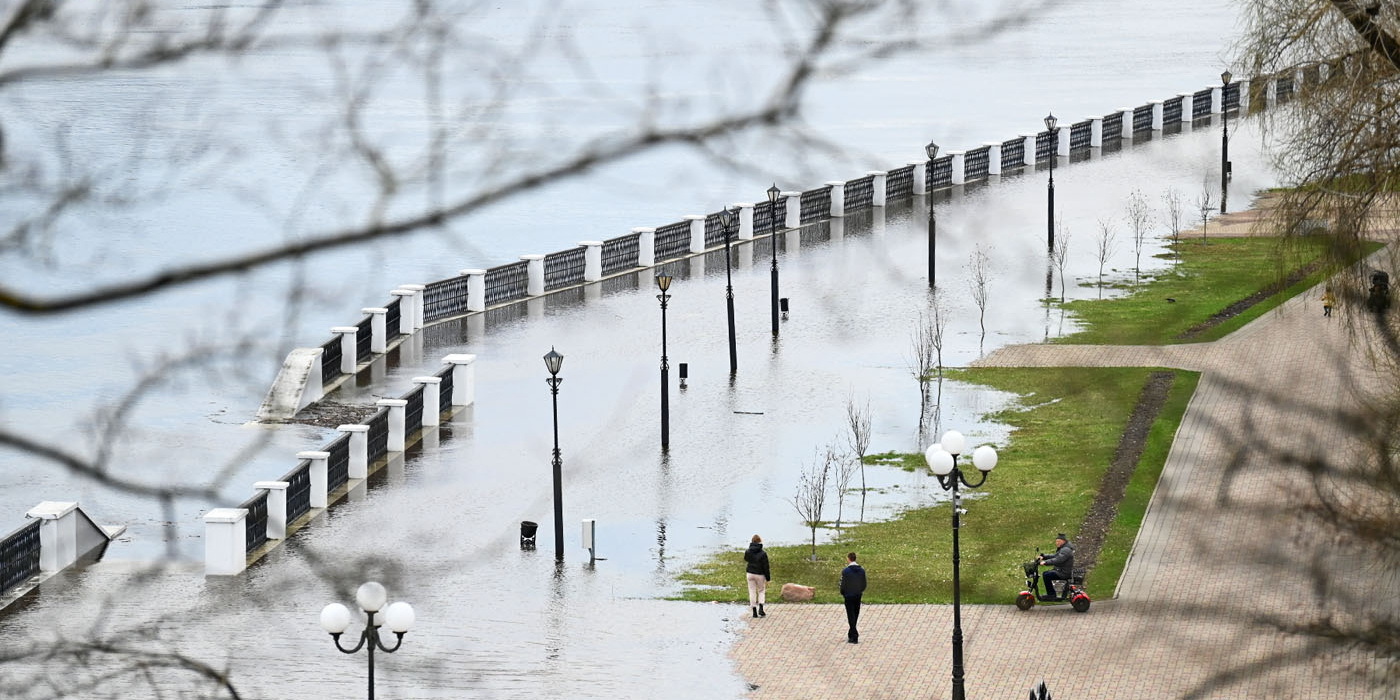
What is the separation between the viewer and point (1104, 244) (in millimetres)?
47250

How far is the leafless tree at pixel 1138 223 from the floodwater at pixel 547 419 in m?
0.45

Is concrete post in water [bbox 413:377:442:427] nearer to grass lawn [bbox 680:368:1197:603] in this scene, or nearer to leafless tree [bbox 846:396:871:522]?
leafless tree [bbox 846:396:871:522]

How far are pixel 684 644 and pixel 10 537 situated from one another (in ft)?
28.9

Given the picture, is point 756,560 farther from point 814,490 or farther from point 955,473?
point 814,490

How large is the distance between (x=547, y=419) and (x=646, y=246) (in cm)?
1461

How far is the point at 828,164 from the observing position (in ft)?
20.9

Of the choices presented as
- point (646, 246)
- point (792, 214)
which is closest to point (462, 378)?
point (646, 246)

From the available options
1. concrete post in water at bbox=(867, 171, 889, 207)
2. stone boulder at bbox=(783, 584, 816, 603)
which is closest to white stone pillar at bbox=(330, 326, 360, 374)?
stone boulder at bbox=(783, 584, 816, 603)

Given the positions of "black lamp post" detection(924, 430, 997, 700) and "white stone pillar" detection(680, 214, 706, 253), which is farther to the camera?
"white stone pillar" detection(680, 214, 706, 253)

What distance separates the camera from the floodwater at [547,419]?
26.0ft

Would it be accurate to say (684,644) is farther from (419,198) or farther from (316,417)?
(419,198)

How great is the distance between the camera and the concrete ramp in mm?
35312

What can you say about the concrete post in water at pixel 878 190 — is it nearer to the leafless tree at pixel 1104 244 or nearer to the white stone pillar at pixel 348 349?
the leafless tree at pixel 1104 244

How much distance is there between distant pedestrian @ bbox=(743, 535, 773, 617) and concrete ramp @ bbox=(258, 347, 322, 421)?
1319 cm
